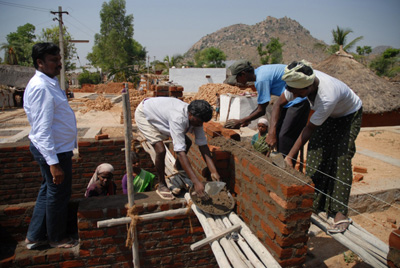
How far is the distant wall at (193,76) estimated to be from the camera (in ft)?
90.6

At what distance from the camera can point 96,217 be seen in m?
2.39

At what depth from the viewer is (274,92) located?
10.8 ft

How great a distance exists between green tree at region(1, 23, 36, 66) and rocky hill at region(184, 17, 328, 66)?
62.6m

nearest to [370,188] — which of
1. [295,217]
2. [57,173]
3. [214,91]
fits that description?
[295,217]

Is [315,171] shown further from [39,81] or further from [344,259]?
[39,81]

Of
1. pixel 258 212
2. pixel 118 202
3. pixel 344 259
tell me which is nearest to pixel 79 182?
pixel 118 202

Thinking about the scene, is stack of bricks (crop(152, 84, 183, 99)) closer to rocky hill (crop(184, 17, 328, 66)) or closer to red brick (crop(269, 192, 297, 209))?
red brick (crop(269, 192, 297, 209))

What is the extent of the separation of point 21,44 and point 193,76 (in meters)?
29.0

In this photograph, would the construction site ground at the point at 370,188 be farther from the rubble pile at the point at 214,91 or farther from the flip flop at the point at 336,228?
the rubble pile at the point at 214,91

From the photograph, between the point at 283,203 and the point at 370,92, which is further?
the point at 370,92

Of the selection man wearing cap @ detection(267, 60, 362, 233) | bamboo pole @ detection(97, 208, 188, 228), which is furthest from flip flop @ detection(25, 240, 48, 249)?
man wearing cap @ detection(267, 60, 362, 233)

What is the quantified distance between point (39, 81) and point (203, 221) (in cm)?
179

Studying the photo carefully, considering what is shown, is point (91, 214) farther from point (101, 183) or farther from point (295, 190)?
point (295, 190)

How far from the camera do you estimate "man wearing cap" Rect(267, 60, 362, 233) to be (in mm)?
2260
